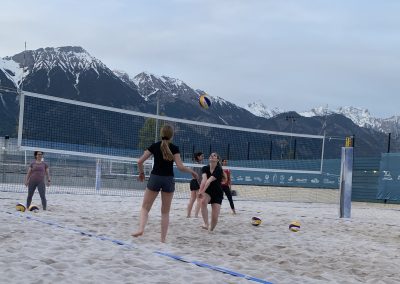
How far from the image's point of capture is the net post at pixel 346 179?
11.4 metres

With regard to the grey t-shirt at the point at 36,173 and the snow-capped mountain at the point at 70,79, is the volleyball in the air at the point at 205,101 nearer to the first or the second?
the grey t-shirt at the point at 36,173

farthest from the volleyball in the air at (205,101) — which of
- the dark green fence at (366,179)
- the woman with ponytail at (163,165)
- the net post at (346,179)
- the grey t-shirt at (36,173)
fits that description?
the dark green fence at (366,179)

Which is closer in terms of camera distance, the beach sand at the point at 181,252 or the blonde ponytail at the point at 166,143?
the beach sand at the point at 181,252

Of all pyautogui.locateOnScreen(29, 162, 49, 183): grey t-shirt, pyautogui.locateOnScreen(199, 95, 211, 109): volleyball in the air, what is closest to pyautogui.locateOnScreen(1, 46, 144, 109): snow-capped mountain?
pyautogui.locateOnScreen(199, 95, 211, 109): volleyball in the air

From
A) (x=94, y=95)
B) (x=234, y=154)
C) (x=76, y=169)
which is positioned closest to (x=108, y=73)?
(x=94, y=95)

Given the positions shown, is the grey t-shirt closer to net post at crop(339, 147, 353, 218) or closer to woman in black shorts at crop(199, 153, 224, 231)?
woman in black shorts at crop(199, 153, 224, 231)

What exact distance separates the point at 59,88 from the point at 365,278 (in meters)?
153

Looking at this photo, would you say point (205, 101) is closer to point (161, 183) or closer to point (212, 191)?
point (212, 191)

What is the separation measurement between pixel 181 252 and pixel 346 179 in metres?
6.84

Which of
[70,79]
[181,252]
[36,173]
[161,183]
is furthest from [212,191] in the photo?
[70,79]

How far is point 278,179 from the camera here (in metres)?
25.4

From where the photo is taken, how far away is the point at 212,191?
Answer: 24.9 feet

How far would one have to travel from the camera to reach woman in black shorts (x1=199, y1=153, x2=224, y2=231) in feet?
24.6

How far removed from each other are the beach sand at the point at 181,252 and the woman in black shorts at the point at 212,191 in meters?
0.25
